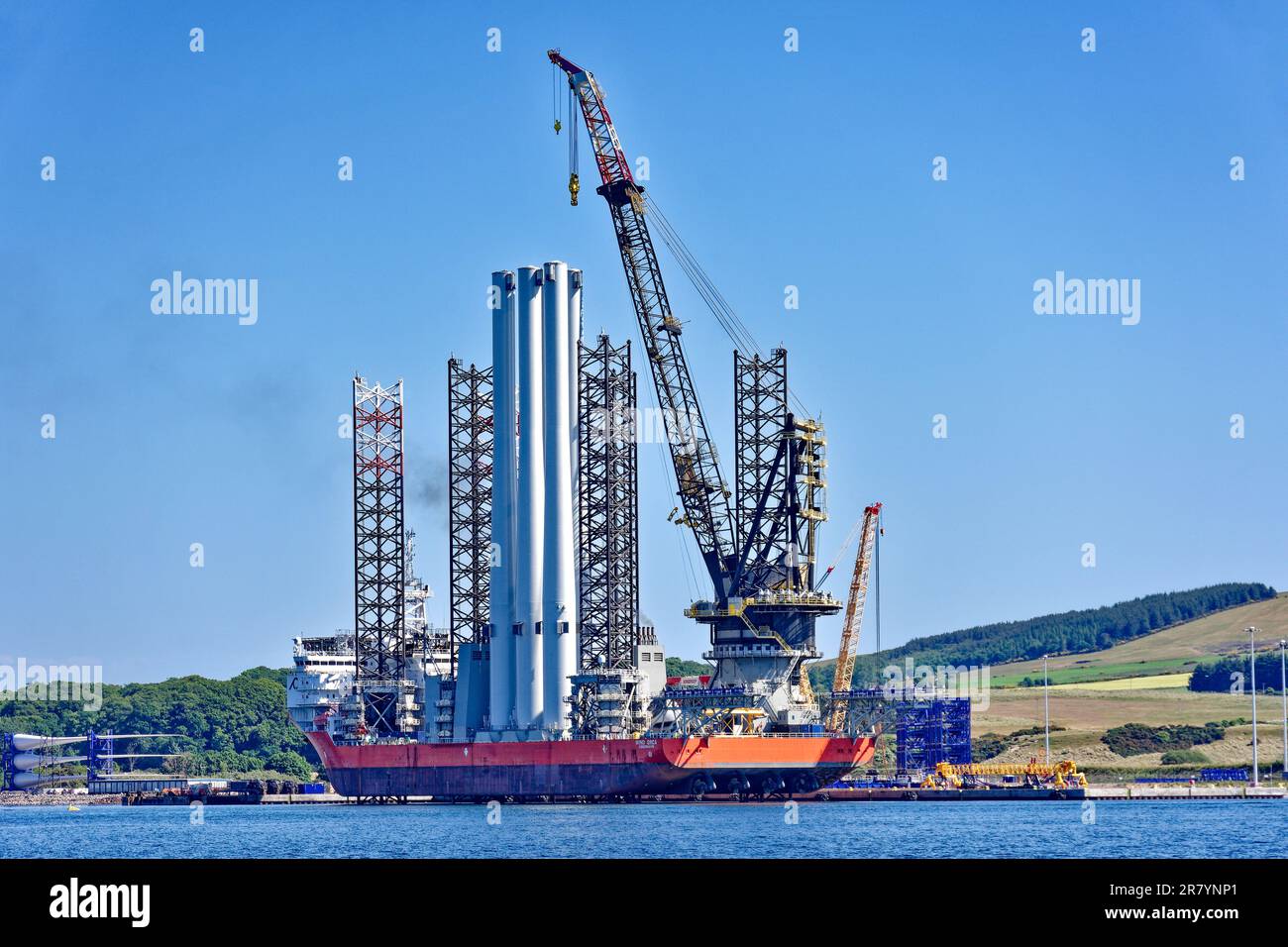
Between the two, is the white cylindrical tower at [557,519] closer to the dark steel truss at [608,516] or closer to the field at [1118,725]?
the dark steel truss at [608,516]

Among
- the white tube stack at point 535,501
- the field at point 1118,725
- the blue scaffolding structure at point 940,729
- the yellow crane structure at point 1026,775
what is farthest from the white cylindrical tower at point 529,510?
the field at point 1118,725

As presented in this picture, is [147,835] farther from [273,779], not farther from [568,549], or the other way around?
[273,779]

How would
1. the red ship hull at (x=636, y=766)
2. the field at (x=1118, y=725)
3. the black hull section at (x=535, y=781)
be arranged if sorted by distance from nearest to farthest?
1. the red ship hull at (x=636, y=766)
2. the black hull section at (x=535, y=781)
3. the field at (x=1118, y=725)

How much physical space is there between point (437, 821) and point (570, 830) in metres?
18.5

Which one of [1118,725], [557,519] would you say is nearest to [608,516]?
[557,519]

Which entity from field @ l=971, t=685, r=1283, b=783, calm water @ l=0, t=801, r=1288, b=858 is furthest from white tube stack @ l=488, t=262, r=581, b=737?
field @ l=971, t=685, r=1283, b=783

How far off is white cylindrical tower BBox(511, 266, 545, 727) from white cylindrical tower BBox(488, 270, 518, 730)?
2.20 ft

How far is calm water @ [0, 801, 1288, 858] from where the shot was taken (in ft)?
227

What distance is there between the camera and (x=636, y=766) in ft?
377

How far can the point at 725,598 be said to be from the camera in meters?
124

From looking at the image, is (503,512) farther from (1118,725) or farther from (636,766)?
(1118,725)

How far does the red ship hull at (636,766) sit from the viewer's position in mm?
113750

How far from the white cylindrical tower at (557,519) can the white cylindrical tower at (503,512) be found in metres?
2.93

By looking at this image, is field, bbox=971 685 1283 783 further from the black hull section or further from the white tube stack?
the white tube stack
